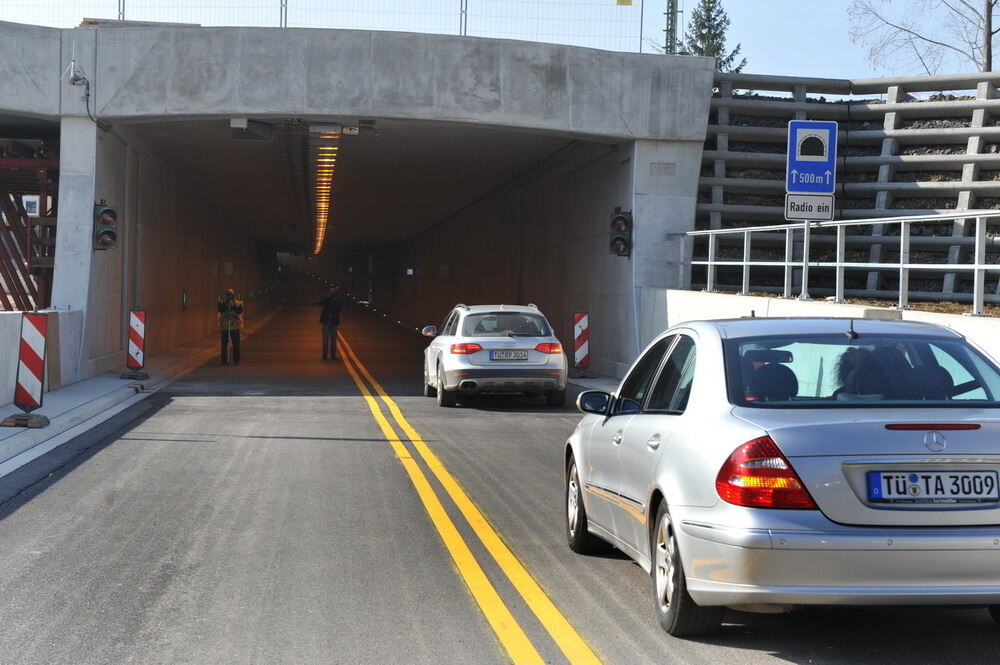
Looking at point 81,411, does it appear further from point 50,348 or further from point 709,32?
point 709,32

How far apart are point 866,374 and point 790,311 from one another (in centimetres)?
1076

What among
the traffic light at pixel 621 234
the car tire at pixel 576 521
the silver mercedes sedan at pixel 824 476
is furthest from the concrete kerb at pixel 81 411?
the traffic light at pixel 621 234

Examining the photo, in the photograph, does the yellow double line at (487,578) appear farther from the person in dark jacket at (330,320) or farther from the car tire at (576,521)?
the person in dark jacket at (330,320)

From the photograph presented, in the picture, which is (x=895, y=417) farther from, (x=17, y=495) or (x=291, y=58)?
(x=291, y=58)

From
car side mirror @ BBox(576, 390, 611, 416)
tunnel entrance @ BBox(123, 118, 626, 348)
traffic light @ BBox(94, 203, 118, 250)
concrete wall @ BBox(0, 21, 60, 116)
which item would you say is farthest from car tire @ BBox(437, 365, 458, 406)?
car side mirror @ BBox(576, 390, 611, 416)

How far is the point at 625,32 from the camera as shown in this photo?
23.9m

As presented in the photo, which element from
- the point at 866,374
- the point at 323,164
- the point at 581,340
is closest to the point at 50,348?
the point at 581,340

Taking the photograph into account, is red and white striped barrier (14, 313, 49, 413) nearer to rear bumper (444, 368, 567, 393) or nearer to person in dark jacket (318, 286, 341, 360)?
rear bumper (444, 368, 567, 393)

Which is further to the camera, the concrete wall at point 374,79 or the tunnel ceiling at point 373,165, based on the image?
the tunnel ceiling at point 373,165

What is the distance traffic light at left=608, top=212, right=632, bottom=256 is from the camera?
23.1 meters

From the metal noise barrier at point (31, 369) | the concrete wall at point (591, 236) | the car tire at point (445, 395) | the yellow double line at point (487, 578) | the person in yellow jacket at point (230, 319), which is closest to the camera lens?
the yellow double line at point (487, 578)

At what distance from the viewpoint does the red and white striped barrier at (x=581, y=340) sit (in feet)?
77.0

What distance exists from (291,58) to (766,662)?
18910mm

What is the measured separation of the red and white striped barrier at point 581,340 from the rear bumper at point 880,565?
726 inches
